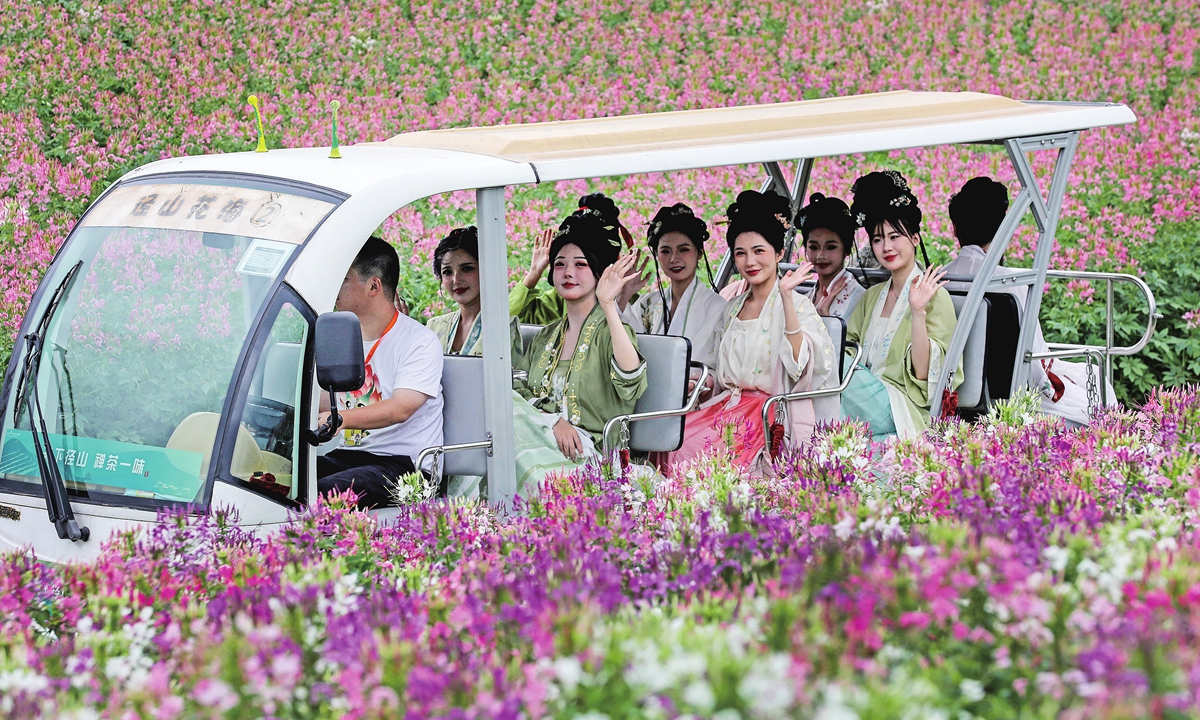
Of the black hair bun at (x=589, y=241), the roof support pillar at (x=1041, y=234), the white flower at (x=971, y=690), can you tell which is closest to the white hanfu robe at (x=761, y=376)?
the black hair bun at (x=589, y=241)

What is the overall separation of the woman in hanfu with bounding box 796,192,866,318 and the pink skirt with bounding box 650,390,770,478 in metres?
1.15

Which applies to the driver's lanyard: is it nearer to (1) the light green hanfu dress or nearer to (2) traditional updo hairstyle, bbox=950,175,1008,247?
(1) the light green hanfu dress

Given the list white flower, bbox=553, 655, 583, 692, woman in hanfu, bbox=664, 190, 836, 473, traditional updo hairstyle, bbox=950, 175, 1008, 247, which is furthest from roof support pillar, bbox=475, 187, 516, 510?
traditional updo hairstyle, bbox=950, 175, 1008, 247

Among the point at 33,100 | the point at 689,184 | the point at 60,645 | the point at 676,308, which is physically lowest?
the point at 60,645

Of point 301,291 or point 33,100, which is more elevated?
point 33,100

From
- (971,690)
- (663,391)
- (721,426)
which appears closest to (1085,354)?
(721,426)

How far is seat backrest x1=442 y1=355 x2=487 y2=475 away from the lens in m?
4.67

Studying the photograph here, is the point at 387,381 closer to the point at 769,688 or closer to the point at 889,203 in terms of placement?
the point at 889,203

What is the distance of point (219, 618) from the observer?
2.53 meters

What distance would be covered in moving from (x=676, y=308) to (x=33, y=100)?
6263 millimetres

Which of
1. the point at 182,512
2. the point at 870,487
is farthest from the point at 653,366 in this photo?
the point at 182,512

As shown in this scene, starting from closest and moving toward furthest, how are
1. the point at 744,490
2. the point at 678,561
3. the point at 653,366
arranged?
the point at 678,561 → the point at 744,490 → the point at 653,366

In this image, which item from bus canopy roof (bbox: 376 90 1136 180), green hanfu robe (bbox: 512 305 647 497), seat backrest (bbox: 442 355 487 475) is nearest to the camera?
bus canopy roof (bbox: 376 90 1136 180)

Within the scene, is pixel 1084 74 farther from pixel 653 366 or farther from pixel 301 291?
pixel 301 291
